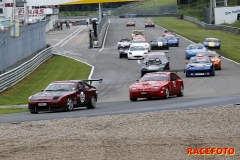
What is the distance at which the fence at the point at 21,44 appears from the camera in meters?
33.9

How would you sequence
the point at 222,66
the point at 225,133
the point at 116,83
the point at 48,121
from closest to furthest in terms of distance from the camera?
the point at 225,133
the point at 48,121
the point at 116,83
the point at 222,66

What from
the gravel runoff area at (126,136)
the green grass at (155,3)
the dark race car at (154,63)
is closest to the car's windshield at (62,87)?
the gravel runoff area at (126,136)

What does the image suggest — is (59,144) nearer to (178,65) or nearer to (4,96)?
(4,96)

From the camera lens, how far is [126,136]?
14195mm

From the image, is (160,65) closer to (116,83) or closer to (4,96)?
(116,83)

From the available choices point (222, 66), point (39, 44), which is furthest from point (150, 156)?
point (39, 44)

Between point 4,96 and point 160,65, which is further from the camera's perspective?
point 160,65

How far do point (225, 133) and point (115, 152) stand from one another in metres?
3.15

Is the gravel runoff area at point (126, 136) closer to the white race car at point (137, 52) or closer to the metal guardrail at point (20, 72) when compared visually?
the metal guardrail at point (20, 72)

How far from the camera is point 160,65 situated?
39.7m

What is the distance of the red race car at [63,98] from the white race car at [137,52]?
28.4 metres

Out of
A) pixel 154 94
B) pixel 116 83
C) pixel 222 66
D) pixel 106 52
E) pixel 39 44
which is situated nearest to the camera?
pixel 154 94

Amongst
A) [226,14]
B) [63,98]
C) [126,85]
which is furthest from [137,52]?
[226,14]

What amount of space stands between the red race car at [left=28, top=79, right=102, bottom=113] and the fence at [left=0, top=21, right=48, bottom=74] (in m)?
9.50
